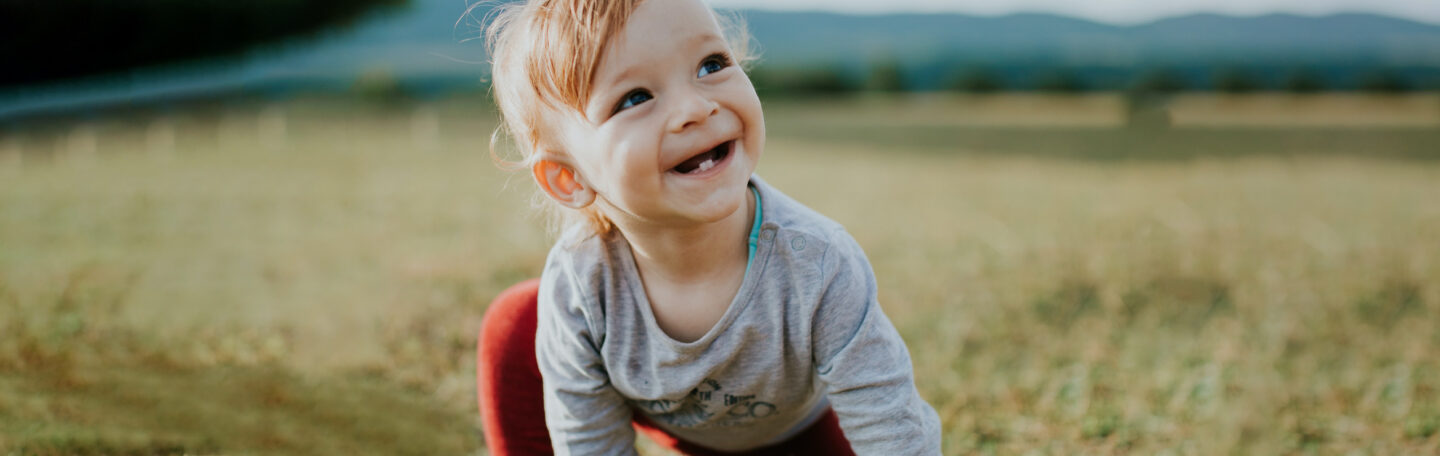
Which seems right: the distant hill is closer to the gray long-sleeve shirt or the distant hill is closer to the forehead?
the gray long-sleeve shirt

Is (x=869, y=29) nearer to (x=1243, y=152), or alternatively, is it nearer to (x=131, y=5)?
(x=1243, y=152)

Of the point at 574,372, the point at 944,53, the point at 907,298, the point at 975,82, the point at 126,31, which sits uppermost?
the point at 126,31

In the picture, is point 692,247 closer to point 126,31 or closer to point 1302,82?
point 1302,82

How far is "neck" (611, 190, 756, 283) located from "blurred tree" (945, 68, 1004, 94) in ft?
41.2

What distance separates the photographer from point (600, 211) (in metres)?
1.49

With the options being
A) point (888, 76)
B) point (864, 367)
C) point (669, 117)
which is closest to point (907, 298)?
point (864, 367)

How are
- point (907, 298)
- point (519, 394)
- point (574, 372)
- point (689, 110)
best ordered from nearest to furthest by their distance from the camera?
1. point (689, 110)
2. point (574, 372)
3. point (519, 394)
4. point (907, 298)

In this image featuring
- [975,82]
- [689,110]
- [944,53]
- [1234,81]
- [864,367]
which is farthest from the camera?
[944,53]

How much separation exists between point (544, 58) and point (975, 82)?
1281cm

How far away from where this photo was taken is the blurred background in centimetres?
230

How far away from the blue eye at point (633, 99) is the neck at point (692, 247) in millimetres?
187

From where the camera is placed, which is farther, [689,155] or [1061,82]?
[1061,82]

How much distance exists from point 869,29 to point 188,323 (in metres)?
12.3

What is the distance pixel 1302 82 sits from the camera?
36.2 feet
